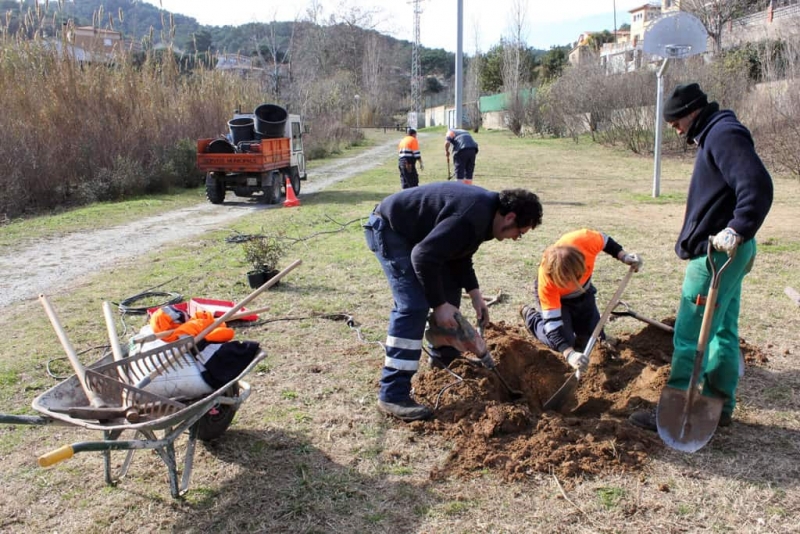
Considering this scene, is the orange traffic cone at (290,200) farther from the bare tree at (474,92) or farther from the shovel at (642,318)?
the bare tree at (474,92)

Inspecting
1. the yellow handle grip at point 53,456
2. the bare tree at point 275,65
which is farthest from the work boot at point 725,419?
the bare tree at point 275,65

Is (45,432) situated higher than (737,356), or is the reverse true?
(737,356)

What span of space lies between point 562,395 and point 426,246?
4.56 feet

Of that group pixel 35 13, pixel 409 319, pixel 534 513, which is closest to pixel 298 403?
pixel 409 319

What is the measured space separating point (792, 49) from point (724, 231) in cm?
1742

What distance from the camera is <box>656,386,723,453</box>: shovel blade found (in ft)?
10.9

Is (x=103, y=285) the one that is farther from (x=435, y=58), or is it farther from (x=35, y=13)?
(x=435, y=58)

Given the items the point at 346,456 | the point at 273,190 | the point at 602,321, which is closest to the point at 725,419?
the point at 602,321

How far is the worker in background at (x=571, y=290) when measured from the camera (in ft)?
13.1

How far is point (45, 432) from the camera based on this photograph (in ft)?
11.9

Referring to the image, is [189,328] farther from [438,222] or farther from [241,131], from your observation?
[241,131]

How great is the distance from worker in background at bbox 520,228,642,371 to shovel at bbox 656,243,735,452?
0.51 meters

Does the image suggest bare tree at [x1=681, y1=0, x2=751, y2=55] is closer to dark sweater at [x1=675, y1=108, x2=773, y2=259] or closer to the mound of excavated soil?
the mound of excavated soil

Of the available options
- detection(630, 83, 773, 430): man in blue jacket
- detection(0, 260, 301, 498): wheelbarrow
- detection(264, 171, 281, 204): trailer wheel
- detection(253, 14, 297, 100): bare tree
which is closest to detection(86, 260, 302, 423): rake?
detection(0, 260, 301, 498): wheelbarrow
